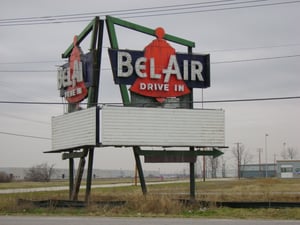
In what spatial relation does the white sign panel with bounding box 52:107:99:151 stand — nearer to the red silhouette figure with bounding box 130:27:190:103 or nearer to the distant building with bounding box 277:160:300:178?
the red silhouette figure with bounding box 130:27:190:103

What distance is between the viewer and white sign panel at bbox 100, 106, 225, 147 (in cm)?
2739

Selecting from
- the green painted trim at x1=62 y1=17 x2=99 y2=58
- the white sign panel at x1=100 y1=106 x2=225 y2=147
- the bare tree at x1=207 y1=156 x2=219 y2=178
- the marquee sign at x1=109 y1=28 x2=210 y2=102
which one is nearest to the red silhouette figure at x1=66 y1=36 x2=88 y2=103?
the green painted trim at x1=62 y1=17 x2=99 y2=58

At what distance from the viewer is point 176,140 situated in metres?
28.5

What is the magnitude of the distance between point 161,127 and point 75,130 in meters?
4.94

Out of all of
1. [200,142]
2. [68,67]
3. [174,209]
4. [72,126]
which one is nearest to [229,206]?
[174,209]

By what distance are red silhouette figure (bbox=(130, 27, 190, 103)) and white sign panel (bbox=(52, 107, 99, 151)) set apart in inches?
115

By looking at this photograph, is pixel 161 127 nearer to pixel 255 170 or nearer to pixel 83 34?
pixel 83 34

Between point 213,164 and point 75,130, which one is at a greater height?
point 75,130

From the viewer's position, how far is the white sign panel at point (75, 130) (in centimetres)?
2736

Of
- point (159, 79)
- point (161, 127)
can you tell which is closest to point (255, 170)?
point (159, 79)

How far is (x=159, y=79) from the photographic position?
2898 cm

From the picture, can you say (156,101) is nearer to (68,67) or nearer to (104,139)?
(104,139)

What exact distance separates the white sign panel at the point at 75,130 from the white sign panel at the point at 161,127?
508 mm

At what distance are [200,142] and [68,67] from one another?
9.24 metres
